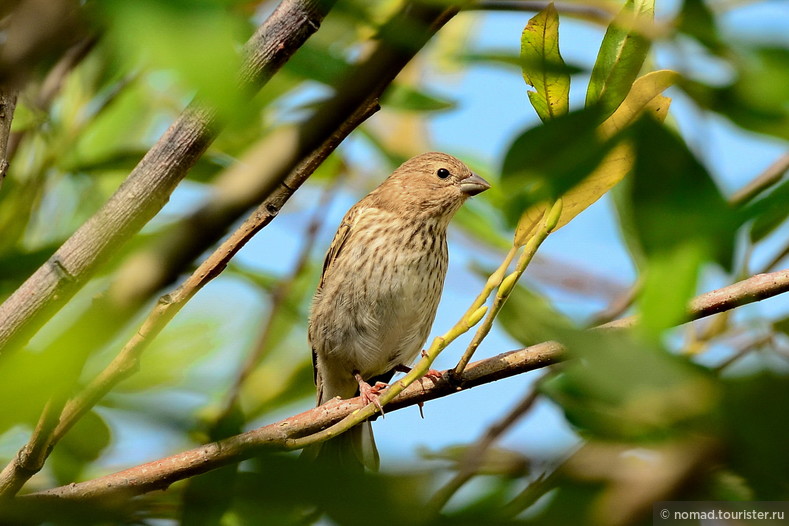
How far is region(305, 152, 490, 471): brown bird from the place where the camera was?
5.14 meters

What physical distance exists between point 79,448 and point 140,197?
982 millimetres

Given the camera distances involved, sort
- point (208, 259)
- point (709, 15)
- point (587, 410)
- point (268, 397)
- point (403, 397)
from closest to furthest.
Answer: point (709, 15) → point (587, 410) → point (208, 259) → point (403, 397) → point (268, 397)

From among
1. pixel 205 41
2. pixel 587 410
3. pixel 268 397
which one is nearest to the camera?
pixel 205 41

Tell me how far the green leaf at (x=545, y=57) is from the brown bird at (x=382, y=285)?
3.70 m

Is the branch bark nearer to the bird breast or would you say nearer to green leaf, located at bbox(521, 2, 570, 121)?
green leaf, located at bbox(521, 2, 570, 121)

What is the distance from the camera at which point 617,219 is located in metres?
3.21

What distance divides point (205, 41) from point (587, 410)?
0.67m

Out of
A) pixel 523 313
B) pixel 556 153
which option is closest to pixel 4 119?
pixel 556 153

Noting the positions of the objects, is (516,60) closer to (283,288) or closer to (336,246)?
(283,288)

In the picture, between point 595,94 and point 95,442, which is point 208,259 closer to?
point 95,442

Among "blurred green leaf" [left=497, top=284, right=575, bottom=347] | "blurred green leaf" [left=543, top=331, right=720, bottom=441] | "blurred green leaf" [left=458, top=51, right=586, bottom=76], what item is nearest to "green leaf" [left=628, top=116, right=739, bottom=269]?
"blurred green leaf" [left=543, top=331, right=720, bottom=441]

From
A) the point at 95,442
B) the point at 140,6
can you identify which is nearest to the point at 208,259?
the point at 95,442

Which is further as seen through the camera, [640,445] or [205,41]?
[640,445]

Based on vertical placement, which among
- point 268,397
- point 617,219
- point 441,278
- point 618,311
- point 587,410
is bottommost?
point 587,410
